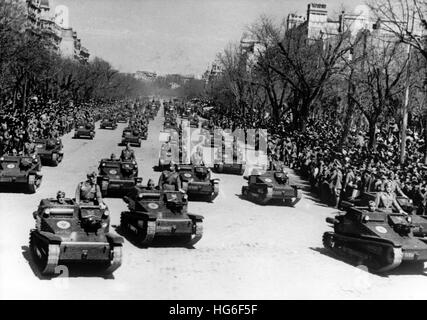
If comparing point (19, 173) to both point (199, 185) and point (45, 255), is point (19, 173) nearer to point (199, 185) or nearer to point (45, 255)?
point (199, 185)

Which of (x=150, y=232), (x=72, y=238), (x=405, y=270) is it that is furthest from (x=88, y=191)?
(x=405, y=270)

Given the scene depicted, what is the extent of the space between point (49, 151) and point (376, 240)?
18.5 m

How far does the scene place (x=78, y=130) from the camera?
42.4 m

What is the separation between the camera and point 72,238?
12242 mm

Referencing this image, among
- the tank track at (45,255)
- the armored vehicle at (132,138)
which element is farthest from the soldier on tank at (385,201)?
the armored vehicle at (132,138)

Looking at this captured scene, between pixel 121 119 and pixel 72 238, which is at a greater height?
pixel 121 119

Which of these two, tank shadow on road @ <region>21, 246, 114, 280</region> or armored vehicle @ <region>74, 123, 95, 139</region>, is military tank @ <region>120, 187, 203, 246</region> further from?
armored vehicle @ <region>74, 123, 95, 139</region>

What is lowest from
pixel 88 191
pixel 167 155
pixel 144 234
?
pixel 144 234

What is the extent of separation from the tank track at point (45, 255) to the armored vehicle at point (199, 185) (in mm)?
9422

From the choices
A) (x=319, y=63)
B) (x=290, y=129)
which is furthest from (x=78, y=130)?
(x=319, y=63)

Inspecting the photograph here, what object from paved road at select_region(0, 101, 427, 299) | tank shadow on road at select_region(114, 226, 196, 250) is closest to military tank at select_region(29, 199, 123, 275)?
paved road at select_region(0, 101, 427, 299)

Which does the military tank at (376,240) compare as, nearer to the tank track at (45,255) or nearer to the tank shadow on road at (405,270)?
the tank shadow on road at (405,270)
